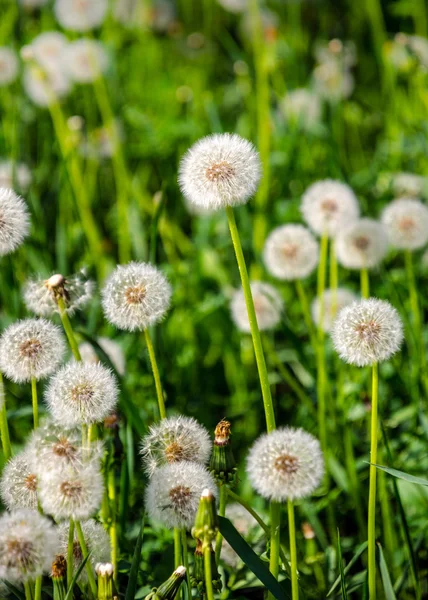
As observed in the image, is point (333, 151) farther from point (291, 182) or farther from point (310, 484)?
point (310, 484)

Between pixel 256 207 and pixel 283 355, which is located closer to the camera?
pixel 283 355

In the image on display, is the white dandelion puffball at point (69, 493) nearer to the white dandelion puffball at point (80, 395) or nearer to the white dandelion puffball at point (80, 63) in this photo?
the white dandelion puffball at point (80, 395)

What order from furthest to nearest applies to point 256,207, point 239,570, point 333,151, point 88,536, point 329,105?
1. point 329,105
2. point 256,207
3. point 333,151
4. point 239,570
5. point 88,536

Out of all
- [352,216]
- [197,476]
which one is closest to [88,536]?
[197,476]

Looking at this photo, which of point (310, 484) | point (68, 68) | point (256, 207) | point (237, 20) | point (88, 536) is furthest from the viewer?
point (237, 20)

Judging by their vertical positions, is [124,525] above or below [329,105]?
below

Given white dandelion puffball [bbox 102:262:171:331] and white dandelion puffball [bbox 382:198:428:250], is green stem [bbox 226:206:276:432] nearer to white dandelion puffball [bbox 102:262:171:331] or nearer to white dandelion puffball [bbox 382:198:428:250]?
white dandelion puffball [bbox 102:262:171:331]

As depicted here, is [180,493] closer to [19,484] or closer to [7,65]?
[19,484]
